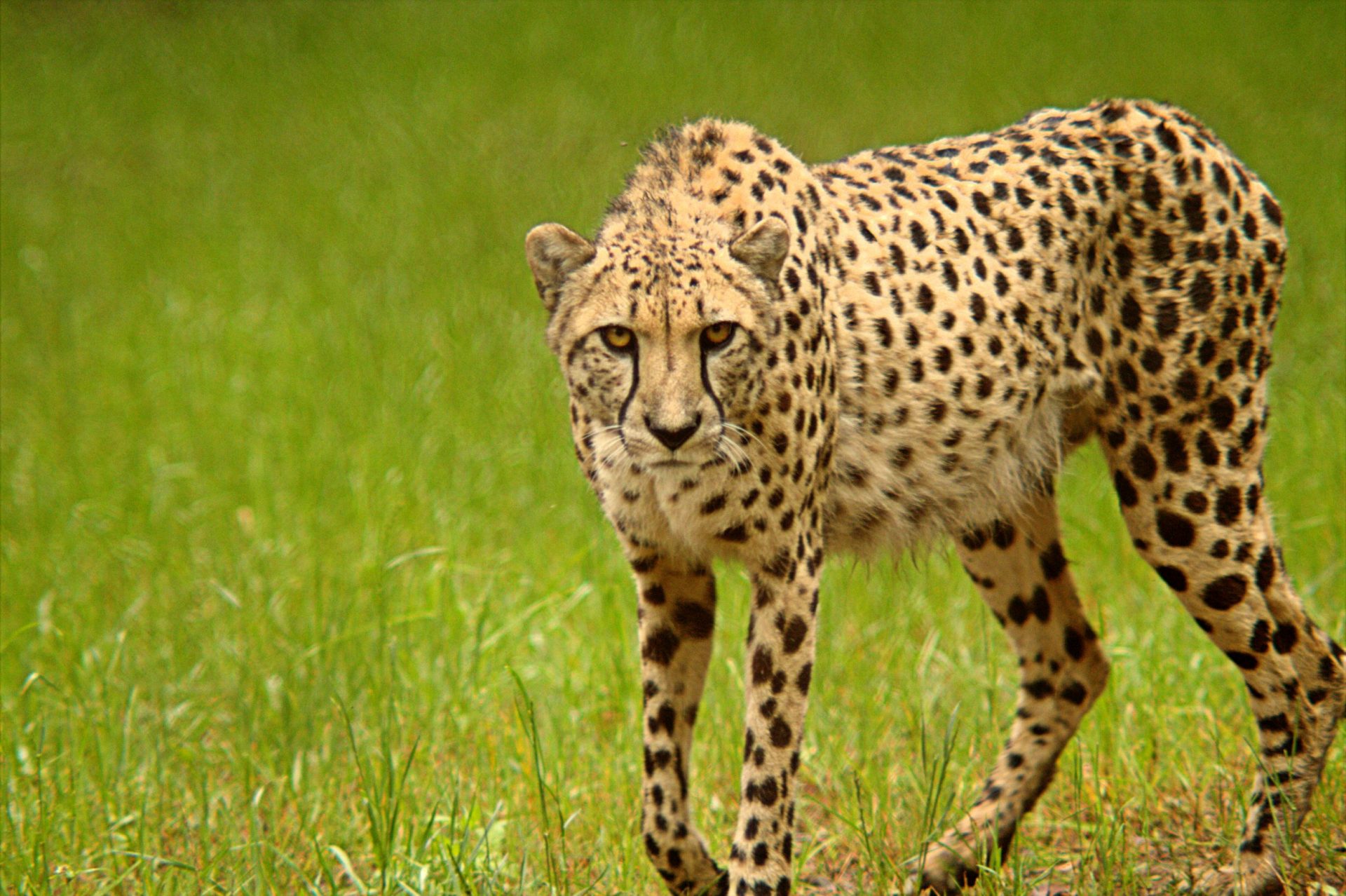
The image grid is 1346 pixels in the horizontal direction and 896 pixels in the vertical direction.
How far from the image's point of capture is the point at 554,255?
11.3 feet

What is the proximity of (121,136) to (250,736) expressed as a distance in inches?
372

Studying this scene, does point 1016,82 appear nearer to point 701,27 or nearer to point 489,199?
point 701,27

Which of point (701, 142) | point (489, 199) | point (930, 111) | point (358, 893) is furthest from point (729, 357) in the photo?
point (930, 111)

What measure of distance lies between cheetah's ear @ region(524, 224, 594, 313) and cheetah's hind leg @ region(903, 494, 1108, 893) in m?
1.47

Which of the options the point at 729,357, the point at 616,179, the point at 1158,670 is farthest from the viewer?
the point at 616,179

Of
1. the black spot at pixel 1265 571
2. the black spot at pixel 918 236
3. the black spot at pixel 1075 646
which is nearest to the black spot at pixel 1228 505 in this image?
the black spot at pixel 1265 571

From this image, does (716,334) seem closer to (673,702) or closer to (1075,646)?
(673,702)

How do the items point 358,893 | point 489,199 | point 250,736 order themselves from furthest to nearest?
point 489,199 < point 250,736 < point 358,893

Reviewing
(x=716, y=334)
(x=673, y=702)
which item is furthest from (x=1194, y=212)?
(x=673, y=702)

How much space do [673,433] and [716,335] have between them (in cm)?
27

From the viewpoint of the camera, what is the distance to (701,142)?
3779 mm

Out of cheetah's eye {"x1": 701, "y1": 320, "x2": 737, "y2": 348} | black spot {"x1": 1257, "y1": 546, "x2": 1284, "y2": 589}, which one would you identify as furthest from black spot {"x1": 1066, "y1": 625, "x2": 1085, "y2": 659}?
cheetah's eye {"x1": 701, "y1": 320, "x2": 737, "y2": 348}

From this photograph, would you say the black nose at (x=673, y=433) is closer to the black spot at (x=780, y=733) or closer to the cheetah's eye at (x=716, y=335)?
the cheetah's eye at (x=716, y=335)

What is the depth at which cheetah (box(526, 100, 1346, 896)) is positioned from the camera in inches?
135
